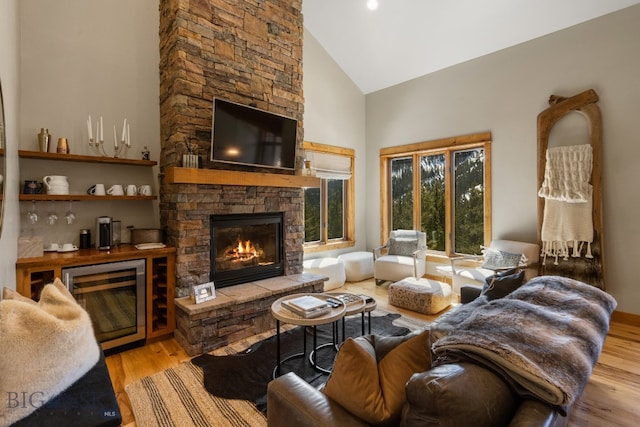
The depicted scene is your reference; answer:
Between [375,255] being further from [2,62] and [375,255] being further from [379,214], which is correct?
[2,62]

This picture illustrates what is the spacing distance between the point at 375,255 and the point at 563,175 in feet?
8.77

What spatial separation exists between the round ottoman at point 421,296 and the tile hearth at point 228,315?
121 cm

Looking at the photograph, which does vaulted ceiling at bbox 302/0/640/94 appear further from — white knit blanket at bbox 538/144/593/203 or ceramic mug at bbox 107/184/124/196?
ceramic mug at bbox 107/184/124/196

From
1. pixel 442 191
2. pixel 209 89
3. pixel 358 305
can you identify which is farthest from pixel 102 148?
pixel 442 191

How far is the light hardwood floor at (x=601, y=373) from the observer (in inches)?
78.9

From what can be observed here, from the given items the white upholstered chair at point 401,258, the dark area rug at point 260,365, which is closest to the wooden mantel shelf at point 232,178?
the dark area rug at point 260,365

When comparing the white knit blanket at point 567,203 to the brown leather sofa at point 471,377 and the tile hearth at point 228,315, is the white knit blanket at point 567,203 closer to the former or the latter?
the brown leather sofa at point 471,377

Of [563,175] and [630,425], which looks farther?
[563,175]

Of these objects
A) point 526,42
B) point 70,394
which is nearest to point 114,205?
point 70,394

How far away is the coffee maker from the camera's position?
294 centimetres

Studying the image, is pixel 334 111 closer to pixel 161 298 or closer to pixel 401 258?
pixel 401 258

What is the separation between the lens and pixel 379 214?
579 cm

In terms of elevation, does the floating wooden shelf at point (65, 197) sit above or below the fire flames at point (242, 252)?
above

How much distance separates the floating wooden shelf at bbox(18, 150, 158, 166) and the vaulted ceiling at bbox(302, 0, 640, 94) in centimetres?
321
